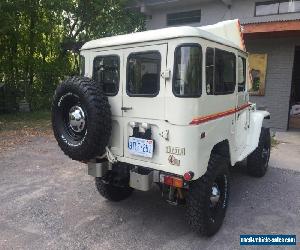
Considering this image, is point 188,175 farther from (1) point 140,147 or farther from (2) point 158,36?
(2) point 158,36

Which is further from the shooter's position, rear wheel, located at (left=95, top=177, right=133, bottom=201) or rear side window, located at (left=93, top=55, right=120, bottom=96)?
rear wheel, located at (left=95, top=177, right=133, bottom=201)

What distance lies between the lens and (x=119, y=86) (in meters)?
4.03

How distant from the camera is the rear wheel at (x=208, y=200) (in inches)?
147

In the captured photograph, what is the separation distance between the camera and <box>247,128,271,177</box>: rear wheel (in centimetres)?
604

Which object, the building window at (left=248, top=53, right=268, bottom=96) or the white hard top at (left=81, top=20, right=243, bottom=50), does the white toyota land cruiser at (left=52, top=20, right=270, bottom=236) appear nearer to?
the white hard top at (left=81, top=20, right=243, bottom=50)

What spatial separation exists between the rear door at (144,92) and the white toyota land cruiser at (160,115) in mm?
12

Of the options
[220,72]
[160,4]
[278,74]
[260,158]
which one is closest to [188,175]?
[220,72]

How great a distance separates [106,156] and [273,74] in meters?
9.00

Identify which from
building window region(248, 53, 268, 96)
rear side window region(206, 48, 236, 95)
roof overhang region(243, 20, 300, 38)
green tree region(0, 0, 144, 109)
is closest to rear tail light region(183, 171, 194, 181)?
rear side window region(206, 48, 236, 95)

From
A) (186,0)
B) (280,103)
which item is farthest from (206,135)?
(186,0)

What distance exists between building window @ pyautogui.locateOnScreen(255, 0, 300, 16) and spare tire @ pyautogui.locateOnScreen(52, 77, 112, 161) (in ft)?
30.7

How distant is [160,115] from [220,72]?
1.03 metres

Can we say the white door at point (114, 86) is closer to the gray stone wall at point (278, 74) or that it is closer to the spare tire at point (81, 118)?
the spare tire at point (81, 118)

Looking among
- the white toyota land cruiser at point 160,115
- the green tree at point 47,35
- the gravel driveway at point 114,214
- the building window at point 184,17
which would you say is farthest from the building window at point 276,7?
the white toyota land cruiser at point 160,115
